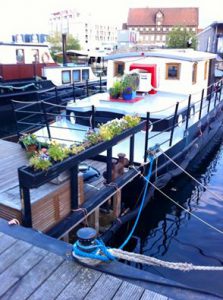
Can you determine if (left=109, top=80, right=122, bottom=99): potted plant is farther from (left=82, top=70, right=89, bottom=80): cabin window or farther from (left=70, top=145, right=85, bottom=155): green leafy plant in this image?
(left=82, top=70, right=89, bottom=80): cabin window

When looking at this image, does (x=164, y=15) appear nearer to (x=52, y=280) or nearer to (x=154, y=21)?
(x=154, y=21)

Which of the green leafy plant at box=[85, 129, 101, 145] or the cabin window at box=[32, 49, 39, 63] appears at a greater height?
the cabin window at box=[32, 49, 39, 63]

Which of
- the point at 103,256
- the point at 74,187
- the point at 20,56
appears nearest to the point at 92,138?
the point at 74,187

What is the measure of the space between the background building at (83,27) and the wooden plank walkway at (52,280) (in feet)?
352

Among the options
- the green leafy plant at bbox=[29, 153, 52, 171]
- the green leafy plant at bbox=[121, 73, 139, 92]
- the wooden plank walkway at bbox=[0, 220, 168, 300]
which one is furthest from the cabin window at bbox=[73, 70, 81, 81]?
the wooden plank walkway at bbox=[0, 220, 168, 300]

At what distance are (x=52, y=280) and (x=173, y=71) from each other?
9.88 metres

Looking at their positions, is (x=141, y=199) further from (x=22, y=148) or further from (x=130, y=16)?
(x=130, y=16)

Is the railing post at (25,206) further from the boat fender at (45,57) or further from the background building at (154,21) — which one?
the background building at (154,21)

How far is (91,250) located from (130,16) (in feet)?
313

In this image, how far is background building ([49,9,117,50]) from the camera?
114 m

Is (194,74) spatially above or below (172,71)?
below

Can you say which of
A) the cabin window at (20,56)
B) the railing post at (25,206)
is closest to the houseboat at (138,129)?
the railing post at (25,206)

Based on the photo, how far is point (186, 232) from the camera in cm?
731

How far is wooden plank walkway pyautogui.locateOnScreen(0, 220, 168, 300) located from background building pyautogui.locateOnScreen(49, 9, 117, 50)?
107m
